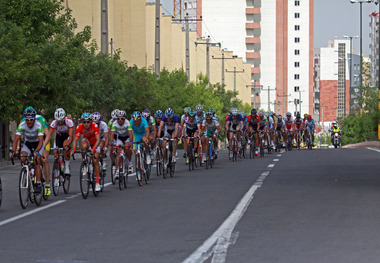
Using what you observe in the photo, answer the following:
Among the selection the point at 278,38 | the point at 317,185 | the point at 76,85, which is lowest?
the point at 317,185

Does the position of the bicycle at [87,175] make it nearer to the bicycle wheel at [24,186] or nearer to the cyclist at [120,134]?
the bicycle wheel at [24,186]

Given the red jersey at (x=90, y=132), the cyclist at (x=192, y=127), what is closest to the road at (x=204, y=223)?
the red jersey at (x=90, y=132)

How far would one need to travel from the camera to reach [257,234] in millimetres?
11547

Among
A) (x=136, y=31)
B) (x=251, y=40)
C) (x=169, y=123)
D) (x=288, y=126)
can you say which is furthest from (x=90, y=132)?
(x=251, y=40)

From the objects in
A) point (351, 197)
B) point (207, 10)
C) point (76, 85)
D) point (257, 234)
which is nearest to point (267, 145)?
point (76, 85)

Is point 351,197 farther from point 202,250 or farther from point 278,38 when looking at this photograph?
point 278,38

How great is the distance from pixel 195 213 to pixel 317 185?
6210 millimetres

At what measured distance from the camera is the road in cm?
1004

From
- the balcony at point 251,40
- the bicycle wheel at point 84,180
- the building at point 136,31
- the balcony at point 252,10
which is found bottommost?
the bicycle wheel at point 84,180

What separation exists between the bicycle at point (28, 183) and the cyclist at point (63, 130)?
6.14 ft

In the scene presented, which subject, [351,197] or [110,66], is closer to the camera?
[351,197]

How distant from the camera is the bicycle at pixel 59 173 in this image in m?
18.5

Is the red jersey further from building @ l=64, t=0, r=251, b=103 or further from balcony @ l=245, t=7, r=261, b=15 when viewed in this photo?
balcony @ l=245, t=7, r=261, b=15

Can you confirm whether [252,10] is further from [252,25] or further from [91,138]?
[91,138]
